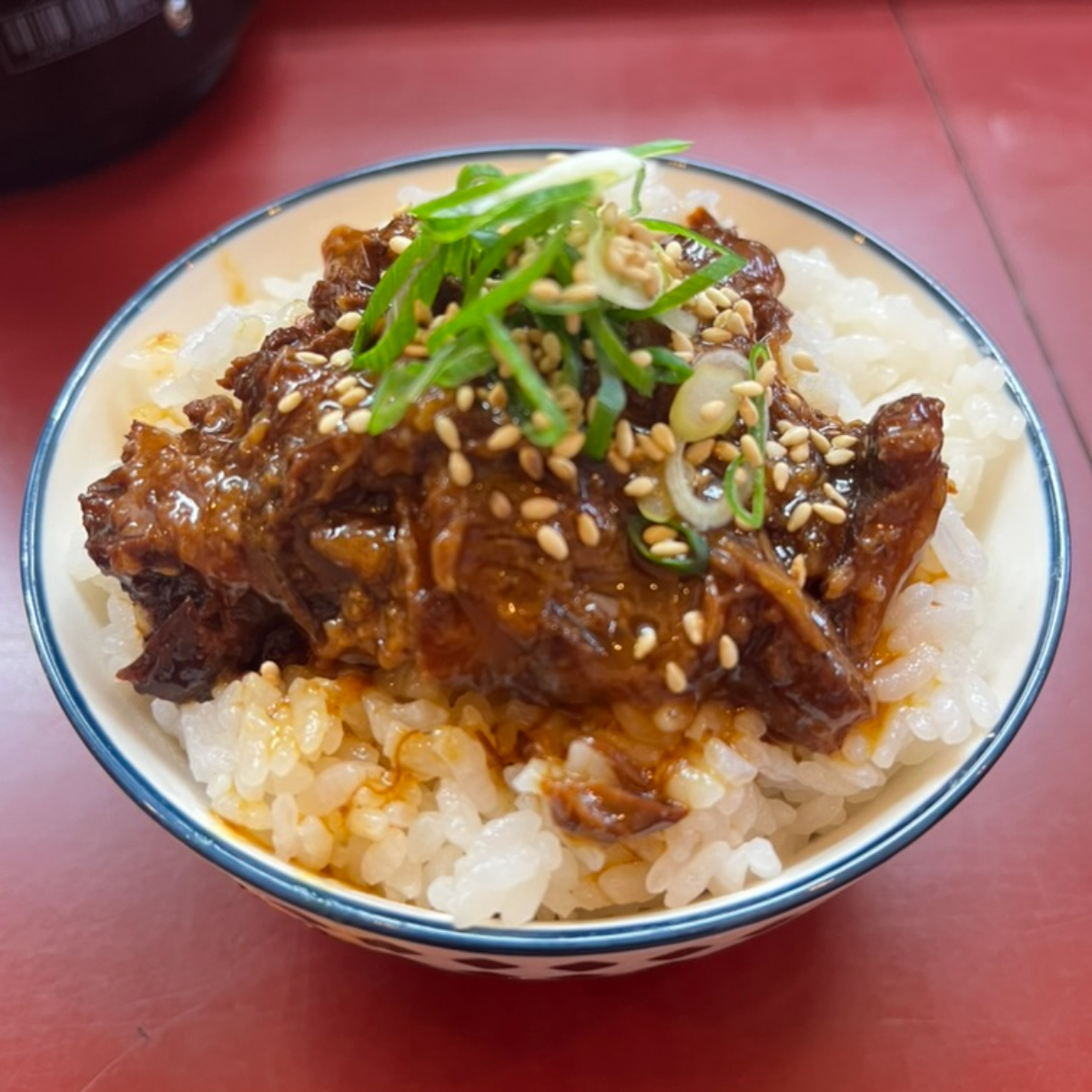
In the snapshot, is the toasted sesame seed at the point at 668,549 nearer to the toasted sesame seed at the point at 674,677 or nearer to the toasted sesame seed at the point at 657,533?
the toasted sesame seed at the point at 657,533

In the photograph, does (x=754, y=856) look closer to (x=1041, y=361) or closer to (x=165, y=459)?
(x=165, y=459)

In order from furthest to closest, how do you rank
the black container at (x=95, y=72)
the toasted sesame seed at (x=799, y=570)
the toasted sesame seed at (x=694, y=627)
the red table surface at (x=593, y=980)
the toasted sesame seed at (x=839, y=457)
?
the black container at (x=95, y=72)
the red table surface at (x=593, y=980)
the toasted sesame seed at (x=839, y=457)
the toasted sesame seed at (x=799, y=570)
the toasted sesame seed at (x=694, y=627)

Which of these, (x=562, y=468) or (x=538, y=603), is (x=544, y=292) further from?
(x=538, y=603)

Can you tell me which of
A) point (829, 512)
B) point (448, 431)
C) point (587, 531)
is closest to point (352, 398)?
point (448, 431)

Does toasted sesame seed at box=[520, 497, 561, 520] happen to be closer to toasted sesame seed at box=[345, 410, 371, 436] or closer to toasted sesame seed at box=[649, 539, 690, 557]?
toasted sesame seed at box=[649, 539, 690, 557]

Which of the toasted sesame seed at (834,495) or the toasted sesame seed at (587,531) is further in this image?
the toasted sesame seed at (834,495)

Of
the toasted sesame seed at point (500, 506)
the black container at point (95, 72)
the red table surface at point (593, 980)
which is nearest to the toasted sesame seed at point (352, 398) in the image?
the toasted sesame seed at point (500, 506)

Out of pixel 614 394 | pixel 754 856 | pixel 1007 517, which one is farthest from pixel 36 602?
pixel 1007 517
